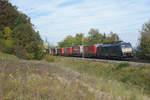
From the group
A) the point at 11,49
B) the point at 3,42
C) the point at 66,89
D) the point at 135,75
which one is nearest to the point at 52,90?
the point at 66,89

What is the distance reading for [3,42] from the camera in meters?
37.7

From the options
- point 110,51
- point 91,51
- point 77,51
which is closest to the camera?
point 110,51

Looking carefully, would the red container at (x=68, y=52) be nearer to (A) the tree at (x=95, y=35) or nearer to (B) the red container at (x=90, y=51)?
(B) the red container at (x=90, y=51)

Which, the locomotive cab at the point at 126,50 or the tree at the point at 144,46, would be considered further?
the tree at the point at 144,46

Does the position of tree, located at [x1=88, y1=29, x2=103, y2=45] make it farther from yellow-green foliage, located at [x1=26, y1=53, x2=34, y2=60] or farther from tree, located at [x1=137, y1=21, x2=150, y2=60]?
yellow-green foliage, located at [x1=26, y1=53, x2=34, y2=60]

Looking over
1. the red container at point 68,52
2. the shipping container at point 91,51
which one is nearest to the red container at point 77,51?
the red container at point 68,52

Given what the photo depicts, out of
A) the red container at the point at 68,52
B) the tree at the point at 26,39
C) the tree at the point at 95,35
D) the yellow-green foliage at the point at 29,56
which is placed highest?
the tree at the point at 95,35

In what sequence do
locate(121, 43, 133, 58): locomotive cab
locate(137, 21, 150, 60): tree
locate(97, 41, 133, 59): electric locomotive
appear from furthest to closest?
locate(137, 21, 150, 60): tree < locate(97, 41, 133, 59): electric locomotive < locate(121, 43, 133, 58): locomotive cab

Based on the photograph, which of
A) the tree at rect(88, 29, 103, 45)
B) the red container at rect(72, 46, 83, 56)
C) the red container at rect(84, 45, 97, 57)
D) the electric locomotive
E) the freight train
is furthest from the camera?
the tree at rect(88, 29, 103, 45)

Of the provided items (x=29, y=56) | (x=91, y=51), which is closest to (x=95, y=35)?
(x=91, y=51)

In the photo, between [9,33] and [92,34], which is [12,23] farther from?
[92,34]

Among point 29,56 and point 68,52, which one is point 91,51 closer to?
point 29,56

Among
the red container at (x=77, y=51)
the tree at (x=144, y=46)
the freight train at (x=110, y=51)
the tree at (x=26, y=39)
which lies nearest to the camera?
the freight train at (x=110, y=51)

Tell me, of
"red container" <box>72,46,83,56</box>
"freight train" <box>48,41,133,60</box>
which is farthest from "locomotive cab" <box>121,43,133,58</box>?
"red container" <box>72,46,83,56</box>
